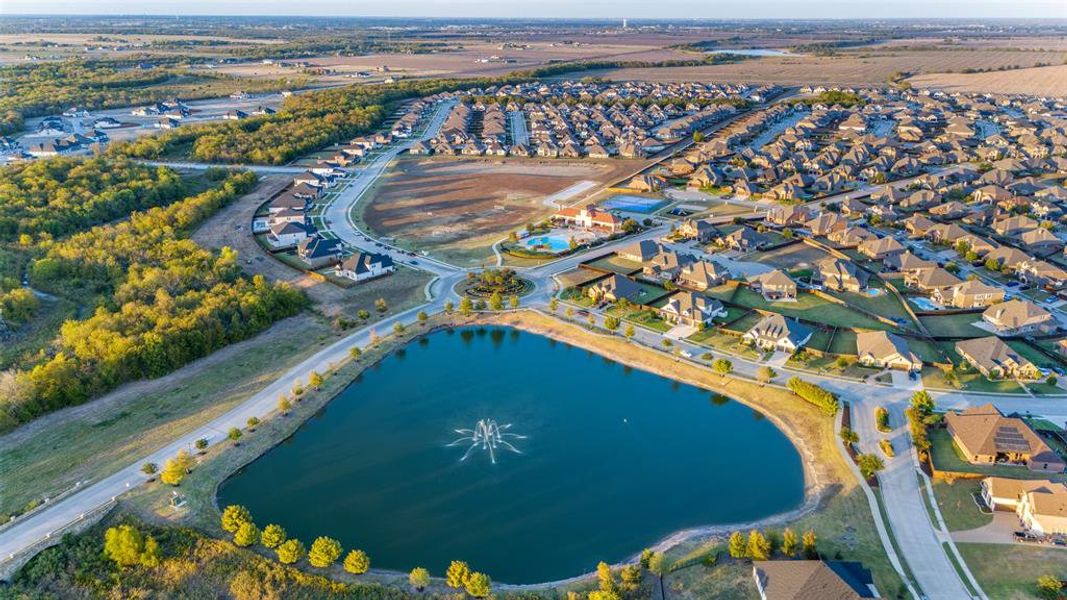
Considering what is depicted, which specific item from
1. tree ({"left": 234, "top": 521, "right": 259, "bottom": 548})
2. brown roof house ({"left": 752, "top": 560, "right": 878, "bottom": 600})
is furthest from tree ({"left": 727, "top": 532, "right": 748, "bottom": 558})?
tree ({"left": 234, "top": 521, "right": 259, "bottom": 548})

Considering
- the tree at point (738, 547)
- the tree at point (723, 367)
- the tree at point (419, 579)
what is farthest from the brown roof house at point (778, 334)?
the tree at point (419, 579)

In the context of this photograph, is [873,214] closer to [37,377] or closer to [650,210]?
[650,210]

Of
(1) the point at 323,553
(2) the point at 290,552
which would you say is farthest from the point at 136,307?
(1) the point at 323,553

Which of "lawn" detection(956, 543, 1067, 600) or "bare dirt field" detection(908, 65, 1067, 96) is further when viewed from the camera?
"bare dirt field" detection(908, 65, 1067, 96)

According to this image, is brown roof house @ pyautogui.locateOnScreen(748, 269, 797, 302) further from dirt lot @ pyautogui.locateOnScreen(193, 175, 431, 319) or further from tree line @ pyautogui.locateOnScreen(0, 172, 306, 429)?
tree line @ pyautogui.locateOnScreen(0, 172, 306, 429)

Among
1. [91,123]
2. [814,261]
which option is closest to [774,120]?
[814,261]

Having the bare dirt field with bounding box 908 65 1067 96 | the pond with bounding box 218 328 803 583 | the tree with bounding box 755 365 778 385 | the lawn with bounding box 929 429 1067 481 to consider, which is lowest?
the pond with bounding box 218 328 803 583
